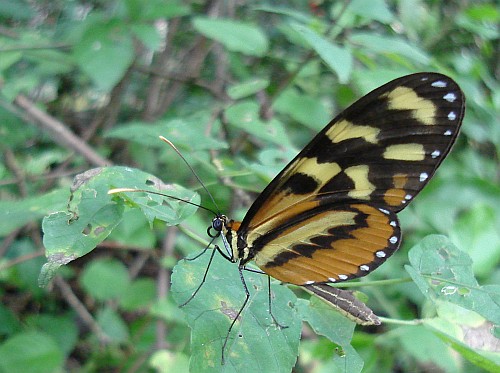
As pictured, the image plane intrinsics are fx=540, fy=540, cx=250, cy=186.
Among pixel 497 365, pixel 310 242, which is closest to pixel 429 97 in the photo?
pixel 310 242

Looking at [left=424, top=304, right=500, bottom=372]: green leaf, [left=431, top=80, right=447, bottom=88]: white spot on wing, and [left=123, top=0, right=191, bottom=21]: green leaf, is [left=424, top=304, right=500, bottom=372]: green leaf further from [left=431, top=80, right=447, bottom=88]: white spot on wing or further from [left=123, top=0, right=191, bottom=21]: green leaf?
[left=123, top=0, right=191, bottom=21]: green leaf

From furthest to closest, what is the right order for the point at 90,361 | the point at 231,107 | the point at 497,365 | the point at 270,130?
the point at 90,361 < the point at 231,107 < the point at 270,130 < the point at 497,365

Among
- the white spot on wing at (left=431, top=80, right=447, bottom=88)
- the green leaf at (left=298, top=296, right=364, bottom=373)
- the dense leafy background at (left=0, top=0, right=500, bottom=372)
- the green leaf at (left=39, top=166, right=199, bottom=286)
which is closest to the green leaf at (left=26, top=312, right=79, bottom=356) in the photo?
the dense leafy background at (left=0, top=0, right=500, bottom=372)

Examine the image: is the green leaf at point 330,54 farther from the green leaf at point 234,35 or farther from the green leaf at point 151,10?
the green leaf at point 151,10

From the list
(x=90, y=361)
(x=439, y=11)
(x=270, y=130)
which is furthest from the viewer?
(x=439, y=11)

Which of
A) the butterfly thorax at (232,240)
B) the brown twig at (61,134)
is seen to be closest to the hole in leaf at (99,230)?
the butterfly thorax at (232,240)

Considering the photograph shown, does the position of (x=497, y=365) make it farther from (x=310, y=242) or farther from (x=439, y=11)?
(x=439, y=11)
